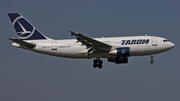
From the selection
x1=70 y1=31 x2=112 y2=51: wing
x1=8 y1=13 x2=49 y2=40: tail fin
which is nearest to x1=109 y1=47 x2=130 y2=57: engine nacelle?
x1=70 y1=31 x2=112 y2=51: wing

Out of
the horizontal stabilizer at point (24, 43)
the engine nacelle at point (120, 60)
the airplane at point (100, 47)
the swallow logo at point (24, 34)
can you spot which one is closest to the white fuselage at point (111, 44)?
the airplane at point (100, 47)

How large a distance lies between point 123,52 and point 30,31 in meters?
14.2

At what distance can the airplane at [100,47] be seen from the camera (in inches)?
2024

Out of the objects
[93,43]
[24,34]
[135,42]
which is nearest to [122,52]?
[135,42]

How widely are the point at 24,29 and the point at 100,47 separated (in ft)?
39.1

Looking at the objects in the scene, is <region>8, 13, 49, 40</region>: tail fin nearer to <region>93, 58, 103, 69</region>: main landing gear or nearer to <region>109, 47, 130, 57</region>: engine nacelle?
<region>93, 58, 103, 69</region>: main landing gear

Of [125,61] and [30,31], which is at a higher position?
[30,31]

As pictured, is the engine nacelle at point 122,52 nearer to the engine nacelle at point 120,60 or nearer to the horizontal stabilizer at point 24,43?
the engine nacelle at point 120,60

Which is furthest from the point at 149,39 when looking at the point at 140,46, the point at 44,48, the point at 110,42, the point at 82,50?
the point at 44,48

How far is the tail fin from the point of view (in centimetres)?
5603

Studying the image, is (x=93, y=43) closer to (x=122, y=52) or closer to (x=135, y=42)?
(x=122, y=52)

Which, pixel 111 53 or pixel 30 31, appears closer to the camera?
pixel 111 53

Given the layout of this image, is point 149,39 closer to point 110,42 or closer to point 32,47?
point 110,42

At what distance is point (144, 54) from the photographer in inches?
2042
